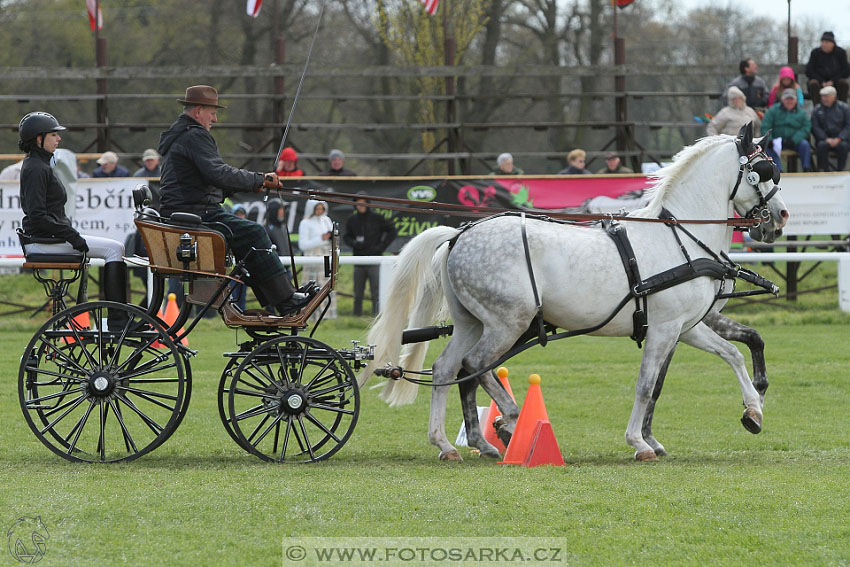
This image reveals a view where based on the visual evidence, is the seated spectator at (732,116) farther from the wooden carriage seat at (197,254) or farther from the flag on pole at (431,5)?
the wooden carriage seat at (197,254)

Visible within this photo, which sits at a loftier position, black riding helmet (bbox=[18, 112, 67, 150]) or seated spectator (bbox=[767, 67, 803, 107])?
seated spectator (bbox=[767, 67, 803, 107])

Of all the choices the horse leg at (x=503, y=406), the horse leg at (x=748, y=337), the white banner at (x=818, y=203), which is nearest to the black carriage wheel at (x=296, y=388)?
the horse leg at (x=503, y=406)

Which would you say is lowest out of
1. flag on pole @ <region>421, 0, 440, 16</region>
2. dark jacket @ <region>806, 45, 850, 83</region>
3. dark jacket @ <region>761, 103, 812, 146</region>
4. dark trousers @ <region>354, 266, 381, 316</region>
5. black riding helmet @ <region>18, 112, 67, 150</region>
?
dark trousers @ <region>354, 266, 381, 316</region>

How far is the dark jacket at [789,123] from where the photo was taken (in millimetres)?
17203

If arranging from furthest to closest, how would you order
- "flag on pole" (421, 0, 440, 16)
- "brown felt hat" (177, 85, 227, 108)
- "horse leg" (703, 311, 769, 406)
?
"flag on pole" (421, 0, 440, 16)
"horse leg" (703, 311, 769, 406)
"brown felt hat" (177, 85, 227, 108)

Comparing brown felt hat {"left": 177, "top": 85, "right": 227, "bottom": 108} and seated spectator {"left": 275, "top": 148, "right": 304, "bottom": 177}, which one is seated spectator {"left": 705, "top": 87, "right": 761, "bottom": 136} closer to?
seated spectator {"left": 275, "top": 148, "right": 304, "bottom": 177}

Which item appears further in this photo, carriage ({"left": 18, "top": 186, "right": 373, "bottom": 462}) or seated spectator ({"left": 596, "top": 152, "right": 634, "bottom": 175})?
seated spectator ({"left": 596, "top": 152, "right": 634, "bottom": 175})

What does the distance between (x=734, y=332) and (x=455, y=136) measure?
10711 mm

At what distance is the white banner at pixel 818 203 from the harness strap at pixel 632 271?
30.4ft

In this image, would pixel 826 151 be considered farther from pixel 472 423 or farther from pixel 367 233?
pixel 472 423

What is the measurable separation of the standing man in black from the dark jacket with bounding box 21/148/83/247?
8420 millimetres

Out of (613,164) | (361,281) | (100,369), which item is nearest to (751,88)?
(613,164)

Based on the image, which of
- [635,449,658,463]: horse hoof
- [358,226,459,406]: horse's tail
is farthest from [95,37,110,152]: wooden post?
[635,449,658,463]: horse hoof

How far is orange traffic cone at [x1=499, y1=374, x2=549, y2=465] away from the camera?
25.0 ft
